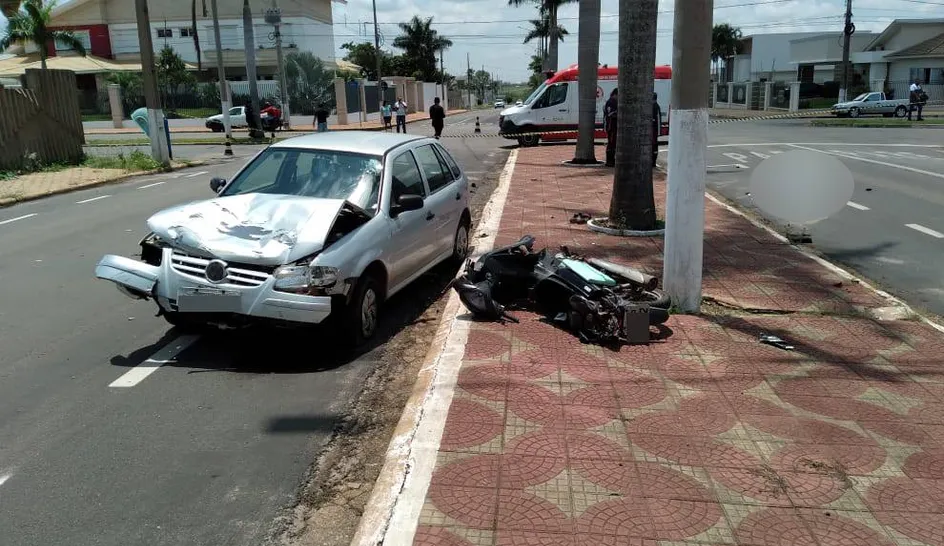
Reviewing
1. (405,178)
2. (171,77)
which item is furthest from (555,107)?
(171,77)

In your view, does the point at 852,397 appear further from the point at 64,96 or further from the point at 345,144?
the point at 64,96

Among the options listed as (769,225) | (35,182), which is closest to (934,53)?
(769,225)

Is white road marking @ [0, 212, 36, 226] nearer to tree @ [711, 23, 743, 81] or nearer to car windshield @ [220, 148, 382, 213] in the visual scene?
car windshield @ [220, 148, 382, 213]

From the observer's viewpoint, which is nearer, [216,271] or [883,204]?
[216,271]

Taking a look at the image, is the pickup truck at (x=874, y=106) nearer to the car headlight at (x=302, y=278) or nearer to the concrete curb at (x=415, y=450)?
the concrete curb at (x=415, y=450)

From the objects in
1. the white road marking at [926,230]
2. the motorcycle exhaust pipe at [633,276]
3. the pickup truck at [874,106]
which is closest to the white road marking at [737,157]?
the white road marking at [926,230]

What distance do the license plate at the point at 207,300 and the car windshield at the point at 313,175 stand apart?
60.9 inches

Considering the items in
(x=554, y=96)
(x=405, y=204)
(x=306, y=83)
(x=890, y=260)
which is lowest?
(x=890, y=260)

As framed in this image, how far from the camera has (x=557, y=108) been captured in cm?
2702

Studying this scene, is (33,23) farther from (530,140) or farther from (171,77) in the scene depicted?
(530,140)

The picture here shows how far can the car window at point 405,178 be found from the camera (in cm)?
686

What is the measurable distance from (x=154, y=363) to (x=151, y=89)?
1691 cm

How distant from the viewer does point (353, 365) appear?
18.9ft

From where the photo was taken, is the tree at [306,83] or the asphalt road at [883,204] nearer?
the asphalt road at [883,204]
